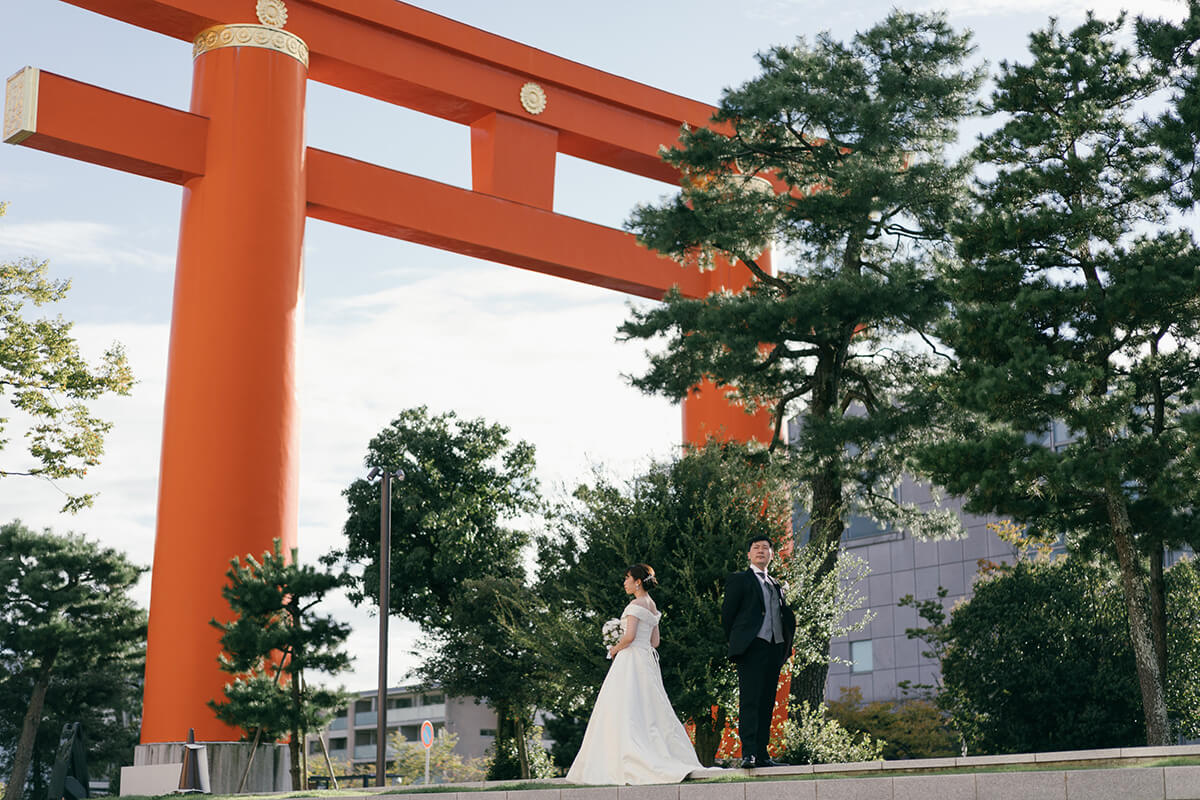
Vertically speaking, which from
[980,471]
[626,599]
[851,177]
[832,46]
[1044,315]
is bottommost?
[626,599]

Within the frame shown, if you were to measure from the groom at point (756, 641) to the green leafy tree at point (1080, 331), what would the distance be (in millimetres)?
4406

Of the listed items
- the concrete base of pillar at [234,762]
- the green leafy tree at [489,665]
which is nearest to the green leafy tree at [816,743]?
the concrete base of pillar at [234,762]

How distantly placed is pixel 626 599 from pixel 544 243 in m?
6.61

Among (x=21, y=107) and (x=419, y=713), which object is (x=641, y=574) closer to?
(x=21, y=107)

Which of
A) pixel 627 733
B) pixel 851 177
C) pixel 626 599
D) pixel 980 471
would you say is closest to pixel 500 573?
pixel 626 599

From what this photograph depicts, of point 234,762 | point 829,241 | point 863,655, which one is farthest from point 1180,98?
point 863,655

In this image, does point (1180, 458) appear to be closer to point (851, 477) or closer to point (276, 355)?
point (851, 477)

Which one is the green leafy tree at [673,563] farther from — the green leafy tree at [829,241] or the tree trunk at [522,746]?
the tree trunk at [522,746]

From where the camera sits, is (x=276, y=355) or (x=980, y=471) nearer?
(x=980, y=471)

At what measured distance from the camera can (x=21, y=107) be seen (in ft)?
52.5

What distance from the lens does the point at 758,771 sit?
8.73 meters

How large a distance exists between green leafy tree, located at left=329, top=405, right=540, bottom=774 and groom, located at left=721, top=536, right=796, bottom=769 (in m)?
14.4

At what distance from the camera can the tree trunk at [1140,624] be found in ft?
41.5

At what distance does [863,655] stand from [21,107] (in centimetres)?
3378
